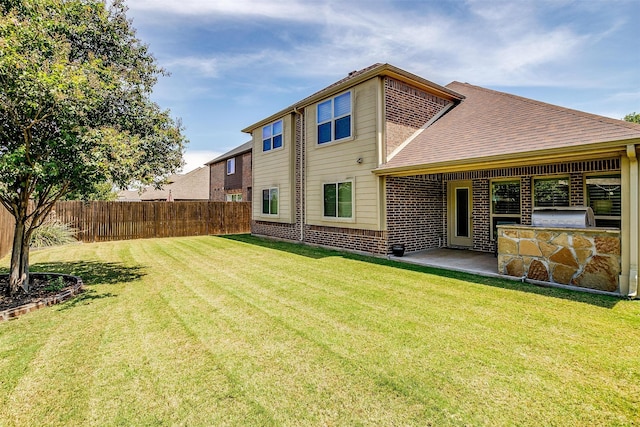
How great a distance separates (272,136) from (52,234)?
993 cm

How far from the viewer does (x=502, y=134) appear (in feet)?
26.2

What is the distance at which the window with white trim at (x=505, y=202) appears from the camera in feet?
→ 31.3

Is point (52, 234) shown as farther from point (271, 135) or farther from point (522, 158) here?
point (522, 158)

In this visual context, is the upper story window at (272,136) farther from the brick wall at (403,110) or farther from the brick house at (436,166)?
the brick wall at (403,110)

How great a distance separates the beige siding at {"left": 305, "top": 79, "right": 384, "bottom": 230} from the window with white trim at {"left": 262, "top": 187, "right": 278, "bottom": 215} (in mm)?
3373

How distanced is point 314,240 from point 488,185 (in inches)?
251

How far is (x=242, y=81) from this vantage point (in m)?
13.7

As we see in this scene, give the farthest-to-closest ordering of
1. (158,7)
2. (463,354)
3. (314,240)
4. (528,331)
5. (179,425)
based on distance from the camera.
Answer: (314,240) < (158,7) < (528,331) < (463,354) < (179,425)

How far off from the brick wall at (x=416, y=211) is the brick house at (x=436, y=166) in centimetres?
4

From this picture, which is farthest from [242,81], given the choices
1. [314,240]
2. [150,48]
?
[314,240]

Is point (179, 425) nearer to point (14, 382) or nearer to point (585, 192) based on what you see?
point (14, 382)

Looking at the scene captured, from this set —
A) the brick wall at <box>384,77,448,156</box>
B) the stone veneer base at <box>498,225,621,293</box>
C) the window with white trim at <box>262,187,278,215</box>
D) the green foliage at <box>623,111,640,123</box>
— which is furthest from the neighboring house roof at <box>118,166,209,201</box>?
the green foliage at <box>623,111,640,123</box>

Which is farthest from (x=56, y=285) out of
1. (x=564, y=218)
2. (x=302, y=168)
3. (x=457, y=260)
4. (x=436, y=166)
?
(x=564, y=218)

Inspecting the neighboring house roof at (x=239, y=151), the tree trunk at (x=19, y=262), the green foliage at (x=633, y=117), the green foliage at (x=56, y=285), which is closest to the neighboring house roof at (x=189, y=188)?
the neighboring house roof at (x=239, y=151)
